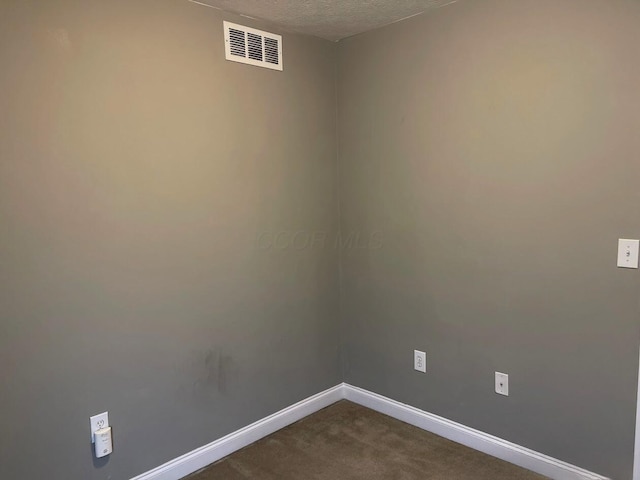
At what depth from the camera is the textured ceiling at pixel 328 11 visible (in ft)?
7.15

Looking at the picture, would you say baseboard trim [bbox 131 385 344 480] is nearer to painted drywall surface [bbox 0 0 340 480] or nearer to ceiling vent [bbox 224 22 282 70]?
painted drywall surface [bbox 0 0 340 480]

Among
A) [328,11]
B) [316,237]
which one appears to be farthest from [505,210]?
[328,11]

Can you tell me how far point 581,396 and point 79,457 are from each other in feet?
7.38

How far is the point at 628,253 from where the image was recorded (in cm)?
185

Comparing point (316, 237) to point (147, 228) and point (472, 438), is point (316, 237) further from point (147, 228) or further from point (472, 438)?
point (472, 438)

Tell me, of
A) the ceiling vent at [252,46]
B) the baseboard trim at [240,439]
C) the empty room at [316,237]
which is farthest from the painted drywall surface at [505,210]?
the ceiling vent at [252,46]

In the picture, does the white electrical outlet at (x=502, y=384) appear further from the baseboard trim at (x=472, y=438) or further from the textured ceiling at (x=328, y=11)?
the textured ceiling at (x=328, y=11)

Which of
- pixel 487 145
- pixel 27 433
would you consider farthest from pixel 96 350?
pixel 487 145

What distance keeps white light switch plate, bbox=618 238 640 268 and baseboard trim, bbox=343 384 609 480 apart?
0.98m

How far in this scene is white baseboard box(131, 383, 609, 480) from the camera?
84.5 inches

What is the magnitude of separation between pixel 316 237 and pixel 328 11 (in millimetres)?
1291

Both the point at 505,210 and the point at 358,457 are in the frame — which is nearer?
the point at 505,210

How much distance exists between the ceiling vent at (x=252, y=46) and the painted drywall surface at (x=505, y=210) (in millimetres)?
513

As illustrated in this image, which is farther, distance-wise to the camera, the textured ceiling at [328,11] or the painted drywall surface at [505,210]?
the textured ceiling at [328,11]
